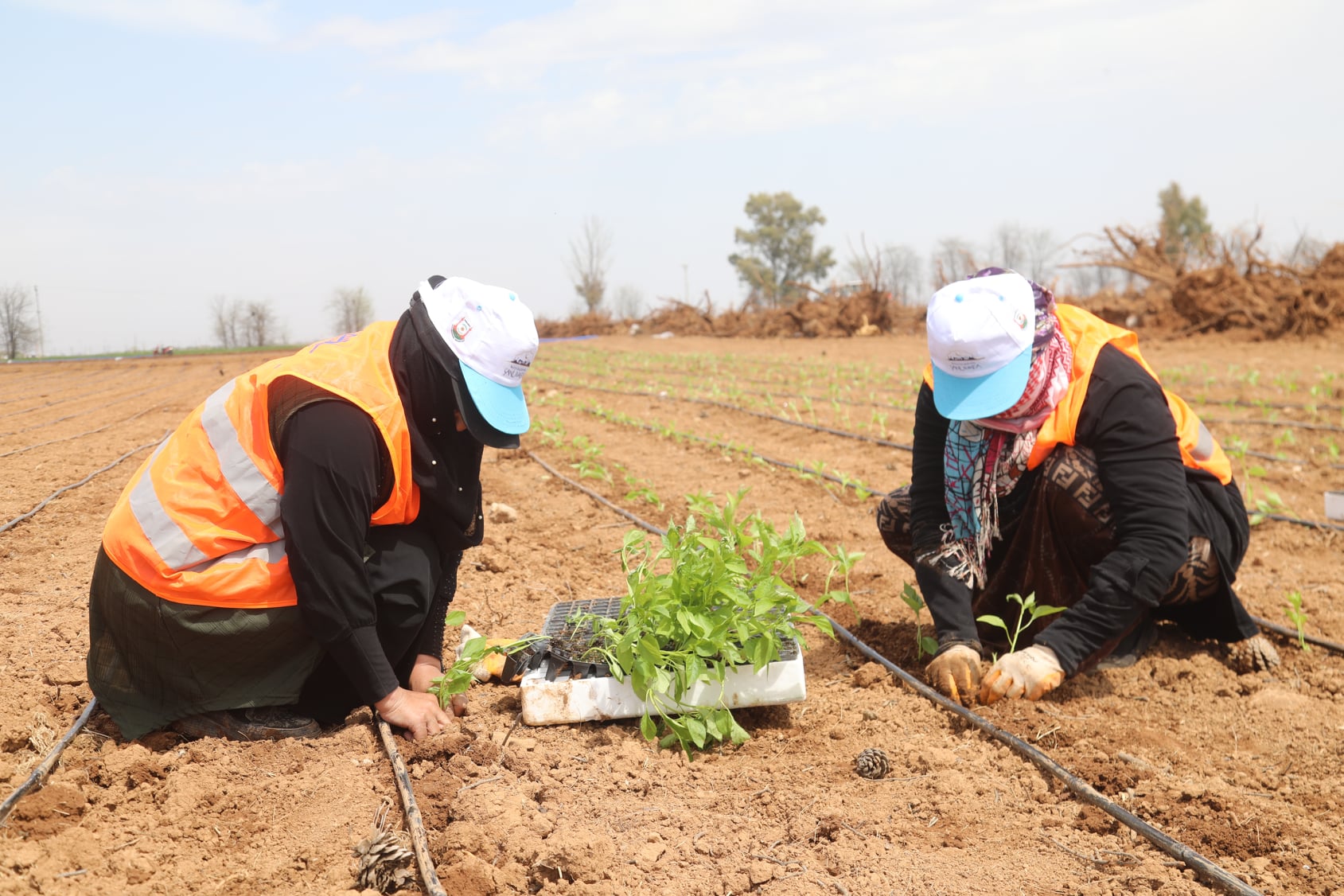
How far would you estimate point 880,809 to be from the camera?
1970 millimetres

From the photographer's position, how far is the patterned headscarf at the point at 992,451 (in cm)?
242

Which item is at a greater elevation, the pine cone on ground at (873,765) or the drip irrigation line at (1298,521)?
the drip irrigation line at (1298,521)

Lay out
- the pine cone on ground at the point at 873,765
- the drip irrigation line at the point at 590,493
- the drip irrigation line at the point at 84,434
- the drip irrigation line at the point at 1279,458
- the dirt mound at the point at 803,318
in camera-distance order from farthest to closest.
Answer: the dirt mound at the point at 803,318 → the drip irrigation line at the point at 84,434 → the drip irrigation line at the point at 1279,458 → the drip irrigation line at the point at 590,493 → the pine cone on ground at the point at 873,765

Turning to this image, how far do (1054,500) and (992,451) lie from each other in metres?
0.20

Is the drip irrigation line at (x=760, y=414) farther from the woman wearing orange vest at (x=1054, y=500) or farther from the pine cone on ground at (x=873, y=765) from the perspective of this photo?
the pine cone on ground at (x=873, y=765)

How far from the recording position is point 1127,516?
93.7 inches

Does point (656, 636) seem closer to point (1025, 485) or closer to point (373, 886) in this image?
point (373, 886)

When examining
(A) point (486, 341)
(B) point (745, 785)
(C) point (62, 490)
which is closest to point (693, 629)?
(B) point (745, 785)

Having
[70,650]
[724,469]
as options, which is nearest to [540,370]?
[724,469]

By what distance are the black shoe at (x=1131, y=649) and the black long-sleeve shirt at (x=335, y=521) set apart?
1.90 metres

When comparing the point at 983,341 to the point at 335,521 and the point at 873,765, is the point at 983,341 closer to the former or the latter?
the point at 873,765

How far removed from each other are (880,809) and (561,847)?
0.65 meters

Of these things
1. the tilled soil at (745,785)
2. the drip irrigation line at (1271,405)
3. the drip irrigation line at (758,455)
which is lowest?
the tilled soil at (745,785)

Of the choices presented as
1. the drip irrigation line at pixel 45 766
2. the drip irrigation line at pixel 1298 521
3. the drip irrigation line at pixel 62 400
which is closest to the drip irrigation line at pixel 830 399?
the drip irrigation line at pixel 1298 521
